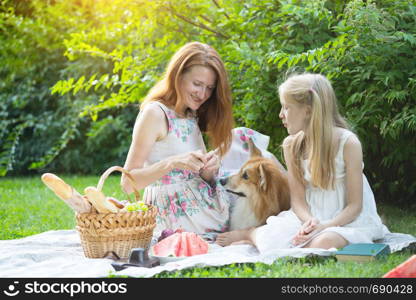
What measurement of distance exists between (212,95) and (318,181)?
935mm

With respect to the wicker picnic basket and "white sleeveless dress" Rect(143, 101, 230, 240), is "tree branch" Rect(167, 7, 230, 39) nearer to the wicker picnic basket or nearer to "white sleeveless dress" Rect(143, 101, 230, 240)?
"white sleeveless dress" Rect(143, 101, 230, 240)

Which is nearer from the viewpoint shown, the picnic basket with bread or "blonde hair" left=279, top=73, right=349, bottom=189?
the picnic basket with bread

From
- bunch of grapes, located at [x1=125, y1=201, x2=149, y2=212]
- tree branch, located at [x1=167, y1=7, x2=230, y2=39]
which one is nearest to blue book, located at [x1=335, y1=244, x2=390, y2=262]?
bunch of grapes, located at [x1=125, y1=201, x2=149, y2=212]

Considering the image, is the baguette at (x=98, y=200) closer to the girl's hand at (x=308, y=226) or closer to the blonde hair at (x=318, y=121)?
the girl's hand at (x=308, y=226)

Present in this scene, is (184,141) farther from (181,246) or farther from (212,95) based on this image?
(181,246)

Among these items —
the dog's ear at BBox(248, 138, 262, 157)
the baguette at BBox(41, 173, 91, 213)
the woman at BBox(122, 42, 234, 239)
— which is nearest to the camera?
the baguette at BBox(41, 173, 91, 213)

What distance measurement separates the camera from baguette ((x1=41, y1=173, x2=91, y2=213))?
3.06 metres

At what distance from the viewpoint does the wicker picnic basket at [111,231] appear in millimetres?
3092

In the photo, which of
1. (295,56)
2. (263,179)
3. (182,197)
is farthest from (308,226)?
(295,56)

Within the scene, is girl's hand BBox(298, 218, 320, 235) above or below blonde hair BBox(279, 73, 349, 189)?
below

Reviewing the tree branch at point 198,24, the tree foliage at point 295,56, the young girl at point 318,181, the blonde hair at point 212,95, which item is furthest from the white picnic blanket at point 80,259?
the tree branch at point 198,24

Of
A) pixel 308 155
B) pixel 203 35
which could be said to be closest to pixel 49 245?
pixel 308 155

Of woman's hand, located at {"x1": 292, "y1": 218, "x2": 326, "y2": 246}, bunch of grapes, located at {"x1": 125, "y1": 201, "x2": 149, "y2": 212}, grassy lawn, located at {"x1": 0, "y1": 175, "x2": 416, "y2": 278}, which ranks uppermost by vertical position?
bunch of grapes, located at {"x1": 125, "y1": 201, "x2": 149, "y2": 212}

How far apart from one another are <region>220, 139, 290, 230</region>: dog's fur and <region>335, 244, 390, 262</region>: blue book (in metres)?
0.79
